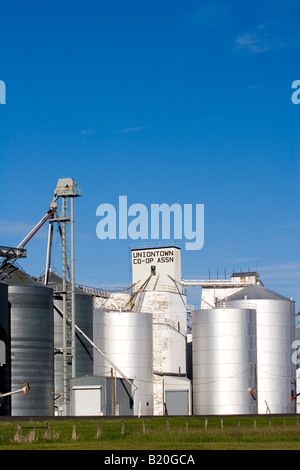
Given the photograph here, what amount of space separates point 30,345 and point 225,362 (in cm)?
2471

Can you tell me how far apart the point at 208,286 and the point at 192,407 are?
2843cm

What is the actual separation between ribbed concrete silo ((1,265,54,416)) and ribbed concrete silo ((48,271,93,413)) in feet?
11.5

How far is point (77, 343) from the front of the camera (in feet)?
294

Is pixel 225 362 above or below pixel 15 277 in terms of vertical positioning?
below

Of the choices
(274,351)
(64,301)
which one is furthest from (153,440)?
(274,351)

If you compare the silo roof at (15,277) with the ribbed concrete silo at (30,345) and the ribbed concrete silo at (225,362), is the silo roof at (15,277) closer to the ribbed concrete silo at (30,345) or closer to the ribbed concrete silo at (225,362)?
the ribbed concrete silo at (30,345)

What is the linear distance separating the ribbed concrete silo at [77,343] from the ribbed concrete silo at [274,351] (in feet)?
63.5

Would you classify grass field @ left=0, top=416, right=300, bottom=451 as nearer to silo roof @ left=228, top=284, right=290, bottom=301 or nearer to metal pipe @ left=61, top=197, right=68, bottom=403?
metal pipe @ left=61, top=197, right=68, bottom=403

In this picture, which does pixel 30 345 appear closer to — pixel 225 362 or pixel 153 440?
pixel 225 362

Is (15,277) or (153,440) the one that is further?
(15,277)

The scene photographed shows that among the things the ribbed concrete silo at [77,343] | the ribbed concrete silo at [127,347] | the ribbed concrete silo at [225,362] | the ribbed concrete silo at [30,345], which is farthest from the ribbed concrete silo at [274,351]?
the ribbed concrete silo at [30,345]
